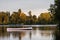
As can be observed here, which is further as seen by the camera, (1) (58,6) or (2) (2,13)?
(2) (2,13)

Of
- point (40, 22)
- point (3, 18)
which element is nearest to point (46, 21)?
point (40, 22)

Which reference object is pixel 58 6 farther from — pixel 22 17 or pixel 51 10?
pixel 22 17

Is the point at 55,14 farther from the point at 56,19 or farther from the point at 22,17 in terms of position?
the point at 22,17

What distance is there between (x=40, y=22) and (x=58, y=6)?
50803mm

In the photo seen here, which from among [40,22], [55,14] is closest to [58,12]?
[55,14]

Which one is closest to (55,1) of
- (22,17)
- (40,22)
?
(22,17)

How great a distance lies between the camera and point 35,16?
85000mm

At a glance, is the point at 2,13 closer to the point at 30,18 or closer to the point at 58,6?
the point at 30,18

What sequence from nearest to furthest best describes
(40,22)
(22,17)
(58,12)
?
(58,12), (22,17), (40,22)

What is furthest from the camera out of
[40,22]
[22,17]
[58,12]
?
[40,22]

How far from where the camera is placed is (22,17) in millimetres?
80562

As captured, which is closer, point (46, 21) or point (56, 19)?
point (56, 19)

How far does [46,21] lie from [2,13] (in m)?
15.2

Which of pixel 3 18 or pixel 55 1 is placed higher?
pixel 55 1
